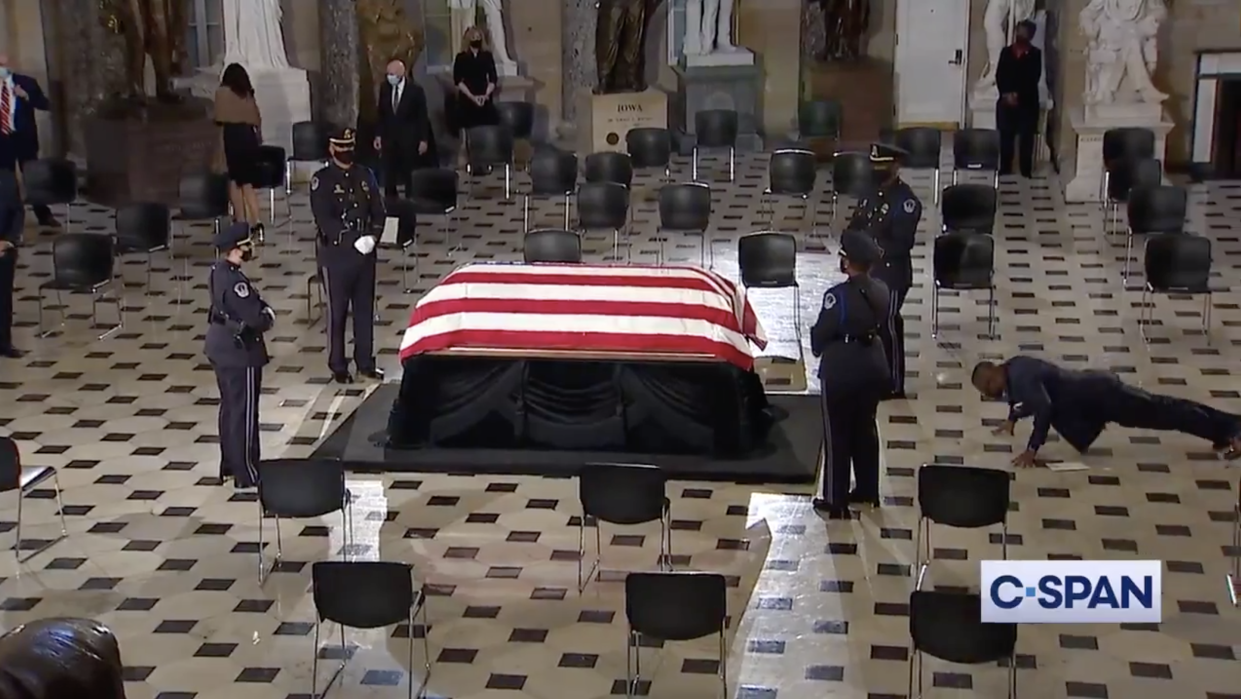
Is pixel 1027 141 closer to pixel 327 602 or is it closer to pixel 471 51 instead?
pixel 471 51

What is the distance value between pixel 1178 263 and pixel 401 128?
7227 mm

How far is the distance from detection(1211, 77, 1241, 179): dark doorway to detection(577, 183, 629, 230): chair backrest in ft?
24.6

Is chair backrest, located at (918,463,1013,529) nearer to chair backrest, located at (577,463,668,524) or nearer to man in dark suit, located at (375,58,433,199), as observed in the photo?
chair backrest, located at (577,463,668,524)

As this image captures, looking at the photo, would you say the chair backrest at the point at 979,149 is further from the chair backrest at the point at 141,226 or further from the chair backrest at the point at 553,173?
the chair backrest at the point at 141,226

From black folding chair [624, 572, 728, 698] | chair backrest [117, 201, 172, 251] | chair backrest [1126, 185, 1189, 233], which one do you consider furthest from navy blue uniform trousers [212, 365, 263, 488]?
chair backrest [1126, 185, 1189, 233]

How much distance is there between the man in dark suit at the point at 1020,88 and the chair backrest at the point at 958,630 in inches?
458

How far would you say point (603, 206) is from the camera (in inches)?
533

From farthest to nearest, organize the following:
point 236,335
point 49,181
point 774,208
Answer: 1. point 774,208
2. point 49,181
3. point 236,335

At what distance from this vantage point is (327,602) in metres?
7.08

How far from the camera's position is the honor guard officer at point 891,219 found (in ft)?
34.2

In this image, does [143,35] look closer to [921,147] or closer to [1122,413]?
[921,147]

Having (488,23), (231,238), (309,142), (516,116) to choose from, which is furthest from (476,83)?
(231,238)

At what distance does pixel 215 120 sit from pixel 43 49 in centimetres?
368

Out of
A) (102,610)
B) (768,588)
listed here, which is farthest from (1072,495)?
(102,610)
